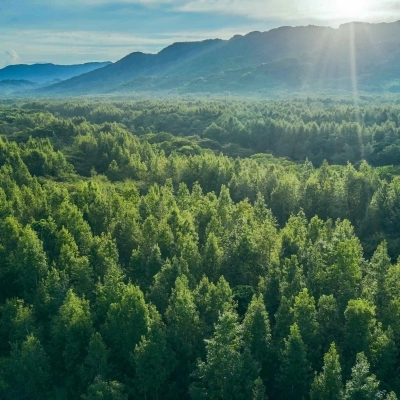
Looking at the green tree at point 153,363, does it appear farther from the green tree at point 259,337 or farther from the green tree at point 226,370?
the green tree at point 259,337

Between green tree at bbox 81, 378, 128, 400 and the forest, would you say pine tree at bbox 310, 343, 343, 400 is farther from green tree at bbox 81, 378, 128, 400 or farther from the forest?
green tree at bbox 81, 378, 128, 400

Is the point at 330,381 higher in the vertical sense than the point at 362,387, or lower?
lower

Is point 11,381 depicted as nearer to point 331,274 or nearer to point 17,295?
point 17,295

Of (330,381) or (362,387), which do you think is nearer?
(362,387)

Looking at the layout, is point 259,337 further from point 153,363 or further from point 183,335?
point 153,363

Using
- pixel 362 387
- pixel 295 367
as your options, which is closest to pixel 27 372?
pixel 295 367

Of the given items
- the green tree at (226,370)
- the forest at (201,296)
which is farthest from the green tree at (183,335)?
the green tree at (226,370)

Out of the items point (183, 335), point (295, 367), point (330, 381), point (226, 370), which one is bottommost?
point (295, 367)

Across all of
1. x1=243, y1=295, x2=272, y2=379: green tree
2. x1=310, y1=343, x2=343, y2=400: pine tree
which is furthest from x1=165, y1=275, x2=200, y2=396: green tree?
x1=310, y1=343, x2=343, y2=400: pine tree

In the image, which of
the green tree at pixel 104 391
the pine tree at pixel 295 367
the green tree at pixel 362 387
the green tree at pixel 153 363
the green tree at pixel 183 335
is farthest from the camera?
the green tree at pixel 183 335

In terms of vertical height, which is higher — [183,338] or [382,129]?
[382,129]

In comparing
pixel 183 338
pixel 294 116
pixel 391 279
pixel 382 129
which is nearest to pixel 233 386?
pixel 183 338
